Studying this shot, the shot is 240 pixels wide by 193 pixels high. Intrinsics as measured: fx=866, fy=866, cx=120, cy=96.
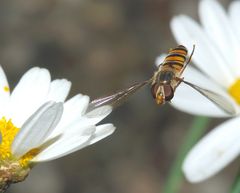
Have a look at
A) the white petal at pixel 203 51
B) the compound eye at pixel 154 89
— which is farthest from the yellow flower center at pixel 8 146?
the white petal at pixel 203 51

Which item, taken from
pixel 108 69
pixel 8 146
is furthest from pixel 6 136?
pixel 108 69

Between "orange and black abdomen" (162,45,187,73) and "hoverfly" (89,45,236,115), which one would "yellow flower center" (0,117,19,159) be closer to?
"hoverfly" (89,45,236,115)

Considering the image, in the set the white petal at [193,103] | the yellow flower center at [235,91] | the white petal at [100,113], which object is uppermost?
the yellow flower center at [235,91]

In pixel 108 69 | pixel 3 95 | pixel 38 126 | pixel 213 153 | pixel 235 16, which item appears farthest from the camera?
pixel 108 69

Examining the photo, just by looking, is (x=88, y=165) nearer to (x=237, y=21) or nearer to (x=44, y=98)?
(x=237, y=21)

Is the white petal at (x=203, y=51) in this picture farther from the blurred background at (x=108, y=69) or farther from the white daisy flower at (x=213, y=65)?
the blurred background at (x=108, y=69)

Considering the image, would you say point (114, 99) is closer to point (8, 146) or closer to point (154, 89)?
point (154, 89)
